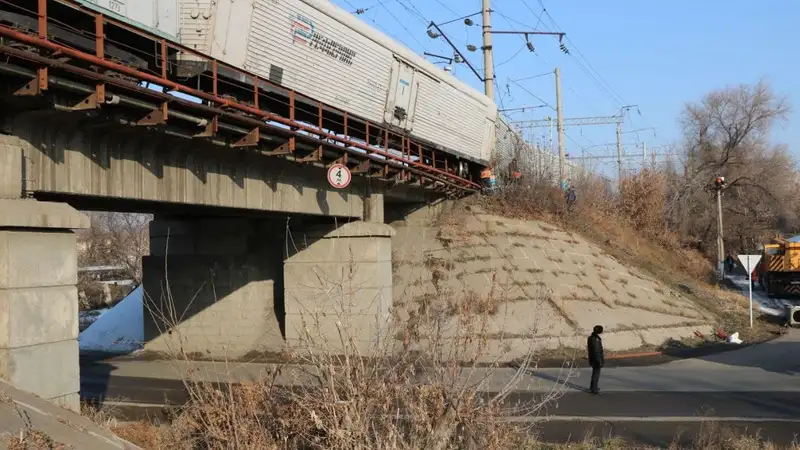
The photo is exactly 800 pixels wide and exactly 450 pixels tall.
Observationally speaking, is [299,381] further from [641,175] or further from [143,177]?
[641,175]

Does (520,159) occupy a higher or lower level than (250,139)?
higher

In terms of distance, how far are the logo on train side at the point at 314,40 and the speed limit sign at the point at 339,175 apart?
9.22ft

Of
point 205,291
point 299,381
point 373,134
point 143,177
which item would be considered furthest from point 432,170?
point 299,381

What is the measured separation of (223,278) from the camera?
67.2ft

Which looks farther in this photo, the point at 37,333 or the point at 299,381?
the point at 37,333

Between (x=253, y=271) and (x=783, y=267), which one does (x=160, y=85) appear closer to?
(x=253, y=271)

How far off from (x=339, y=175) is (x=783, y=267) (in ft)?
74.6

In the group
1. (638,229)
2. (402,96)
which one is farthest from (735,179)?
(402,96)

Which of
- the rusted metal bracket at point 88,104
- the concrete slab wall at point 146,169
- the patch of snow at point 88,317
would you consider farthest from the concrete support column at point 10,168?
the patch of snow at point 88,317

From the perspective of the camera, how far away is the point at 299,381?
6066mm

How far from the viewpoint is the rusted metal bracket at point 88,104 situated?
9.25 meters

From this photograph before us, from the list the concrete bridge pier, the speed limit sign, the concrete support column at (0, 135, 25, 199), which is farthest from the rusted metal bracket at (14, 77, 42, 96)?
the concrete bridge pier

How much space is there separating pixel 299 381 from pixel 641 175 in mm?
34524

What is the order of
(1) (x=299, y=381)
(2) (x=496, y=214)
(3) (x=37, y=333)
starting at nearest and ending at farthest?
(1) (x=299, y=381)
(3) (x=37, y=333)
(2) (x=496, y=214)
